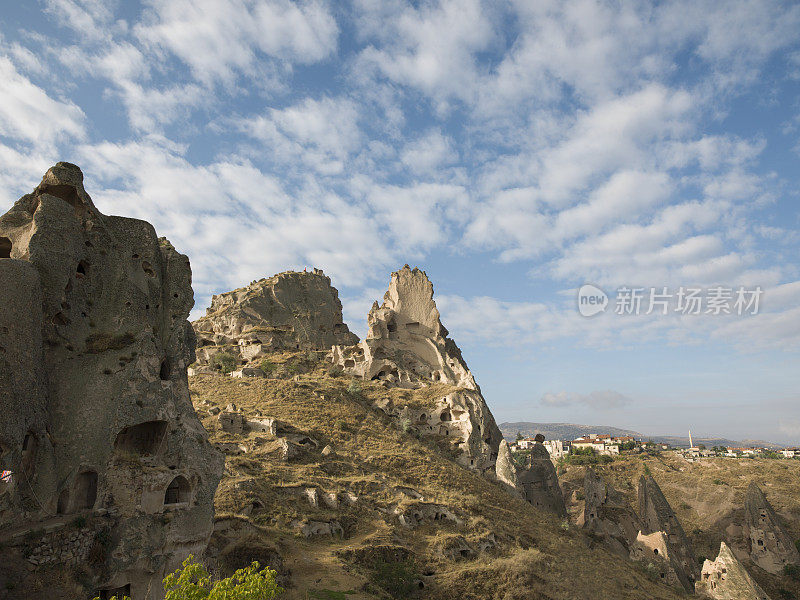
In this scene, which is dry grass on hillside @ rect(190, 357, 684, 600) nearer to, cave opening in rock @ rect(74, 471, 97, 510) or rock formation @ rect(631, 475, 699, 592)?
rock formation @ rect(631, 475, 699, 592)

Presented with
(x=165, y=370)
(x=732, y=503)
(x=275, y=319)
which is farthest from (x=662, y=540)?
(x=275, y=319)

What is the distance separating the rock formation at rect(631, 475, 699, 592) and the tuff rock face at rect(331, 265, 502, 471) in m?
15.3

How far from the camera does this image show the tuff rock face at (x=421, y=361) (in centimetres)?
5112

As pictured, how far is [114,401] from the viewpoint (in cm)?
1842

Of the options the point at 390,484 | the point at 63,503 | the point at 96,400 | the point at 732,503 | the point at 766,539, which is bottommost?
the point at 766,539

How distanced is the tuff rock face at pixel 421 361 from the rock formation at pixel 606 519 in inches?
413

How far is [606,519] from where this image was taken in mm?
51531

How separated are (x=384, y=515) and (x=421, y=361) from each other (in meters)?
30.0

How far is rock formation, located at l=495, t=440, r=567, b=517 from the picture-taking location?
156 feet

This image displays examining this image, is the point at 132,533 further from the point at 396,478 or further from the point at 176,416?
the point at 396,478

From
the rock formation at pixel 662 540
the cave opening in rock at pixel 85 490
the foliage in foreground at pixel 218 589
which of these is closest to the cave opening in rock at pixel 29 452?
the cave opening in rock at pixel 85 490

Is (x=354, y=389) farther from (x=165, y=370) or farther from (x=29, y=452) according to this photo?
(x=29, y=452)

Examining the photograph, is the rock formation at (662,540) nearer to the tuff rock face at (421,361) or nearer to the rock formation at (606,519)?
the rock formation at (606,519)

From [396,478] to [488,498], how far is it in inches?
315
